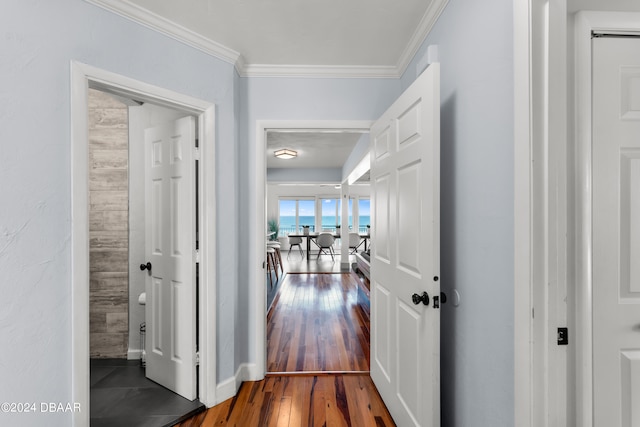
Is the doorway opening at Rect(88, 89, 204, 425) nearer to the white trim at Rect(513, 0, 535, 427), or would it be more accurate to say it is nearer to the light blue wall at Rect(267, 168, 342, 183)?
the white trim at Rect(513, 0, 535, 427)

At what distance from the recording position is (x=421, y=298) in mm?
1464

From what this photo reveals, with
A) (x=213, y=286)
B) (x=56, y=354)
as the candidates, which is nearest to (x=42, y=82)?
(x=56, y=354)

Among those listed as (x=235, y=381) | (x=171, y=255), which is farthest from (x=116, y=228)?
(x=235, y=381)

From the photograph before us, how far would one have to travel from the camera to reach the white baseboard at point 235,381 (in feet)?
6.85

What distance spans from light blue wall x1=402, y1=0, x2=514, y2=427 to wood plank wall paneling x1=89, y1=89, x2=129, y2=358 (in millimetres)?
2570

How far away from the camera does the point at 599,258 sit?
99 cm

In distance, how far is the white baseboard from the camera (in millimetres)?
2088

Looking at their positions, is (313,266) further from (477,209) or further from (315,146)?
(477,209)

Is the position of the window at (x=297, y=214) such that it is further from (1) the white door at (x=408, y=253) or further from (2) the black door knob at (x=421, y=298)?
(2) the black door knob at (x=421, y=298)

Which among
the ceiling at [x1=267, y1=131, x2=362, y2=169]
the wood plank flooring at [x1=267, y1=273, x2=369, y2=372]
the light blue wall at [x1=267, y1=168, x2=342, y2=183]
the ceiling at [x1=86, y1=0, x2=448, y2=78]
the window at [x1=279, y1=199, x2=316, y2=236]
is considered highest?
the ceiling at [x1=267, y1=131, x2=362, y2=169]

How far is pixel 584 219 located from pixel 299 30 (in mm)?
1824

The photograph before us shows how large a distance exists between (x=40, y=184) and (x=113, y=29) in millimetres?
914

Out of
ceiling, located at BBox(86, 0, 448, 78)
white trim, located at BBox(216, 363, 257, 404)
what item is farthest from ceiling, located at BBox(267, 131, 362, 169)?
white trim, located at BBox(216, 363, 257, 404)

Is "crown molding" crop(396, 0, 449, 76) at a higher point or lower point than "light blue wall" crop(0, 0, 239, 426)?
higher
